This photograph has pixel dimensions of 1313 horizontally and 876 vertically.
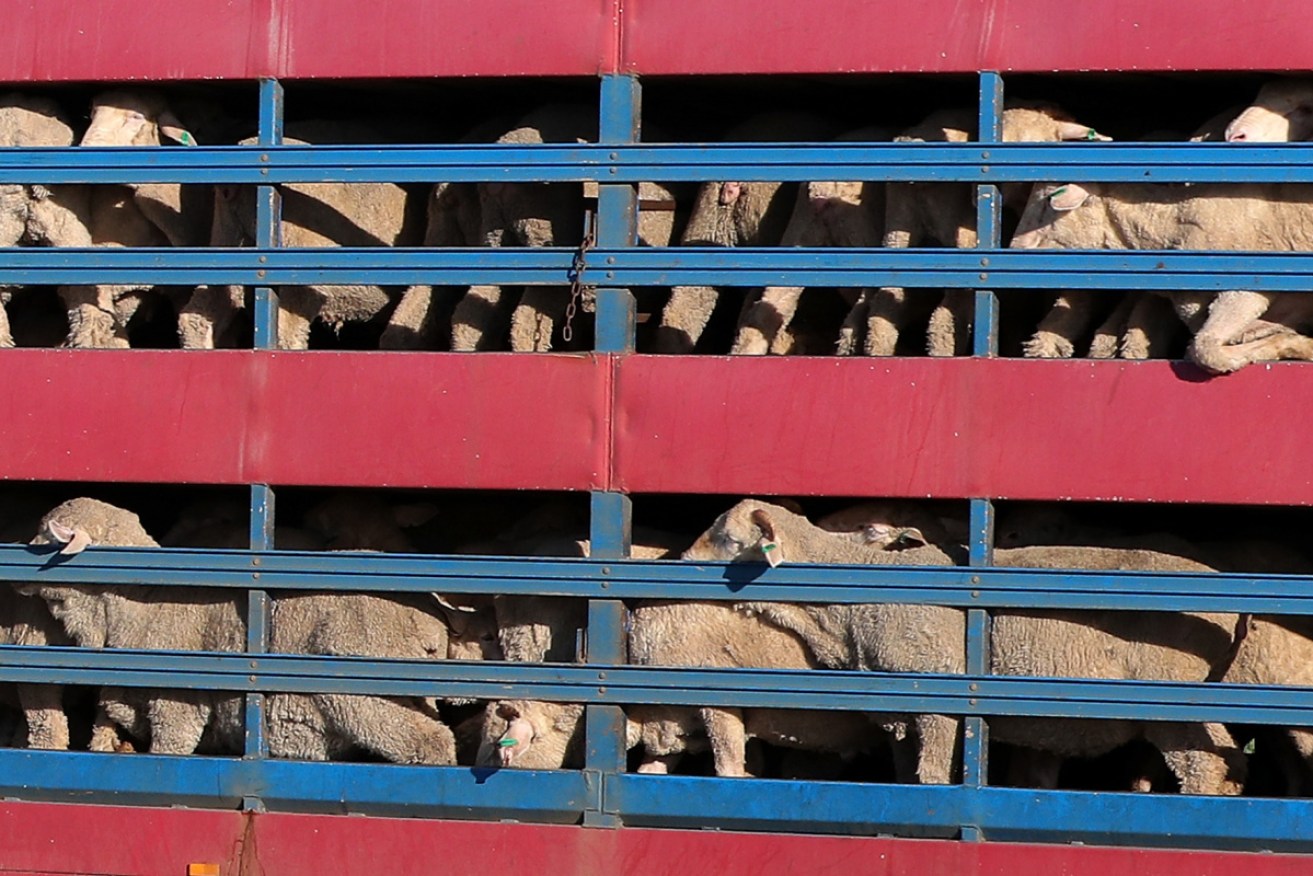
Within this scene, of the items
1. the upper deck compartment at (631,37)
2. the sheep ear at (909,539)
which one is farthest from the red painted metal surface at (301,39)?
the sheep ear at (909,539)

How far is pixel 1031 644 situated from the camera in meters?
7.02

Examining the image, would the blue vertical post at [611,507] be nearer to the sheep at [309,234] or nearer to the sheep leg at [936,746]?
the sheep leg at [936,746]

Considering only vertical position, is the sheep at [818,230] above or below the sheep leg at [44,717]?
above

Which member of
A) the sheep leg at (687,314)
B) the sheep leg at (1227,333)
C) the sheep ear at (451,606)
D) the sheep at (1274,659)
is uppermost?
the sheep leg at (687,314)

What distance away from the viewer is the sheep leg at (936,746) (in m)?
6.92

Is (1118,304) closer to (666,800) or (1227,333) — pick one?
(1227,333)

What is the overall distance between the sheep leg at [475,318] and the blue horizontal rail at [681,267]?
1026mm

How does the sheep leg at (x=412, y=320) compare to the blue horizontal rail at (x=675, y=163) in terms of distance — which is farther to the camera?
the sheep leg at (x=412, y=320)

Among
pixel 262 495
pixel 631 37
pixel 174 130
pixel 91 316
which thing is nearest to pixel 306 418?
pixel 262 495

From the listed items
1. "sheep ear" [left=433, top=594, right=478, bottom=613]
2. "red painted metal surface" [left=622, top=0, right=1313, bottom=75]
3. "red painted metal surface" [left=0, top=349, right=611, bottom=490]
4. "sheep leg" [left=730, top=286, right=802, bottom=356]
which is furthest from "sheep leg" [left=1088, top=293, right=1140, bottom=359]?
"sheep ear" [left=433, top=594, right=478, bottom=613]

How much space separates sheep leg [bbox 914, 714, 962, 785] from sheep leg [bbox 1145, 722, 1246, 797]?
0.72m

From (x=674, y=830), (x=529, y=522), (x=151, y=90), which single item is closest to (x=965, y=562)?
(x=674, y=830)

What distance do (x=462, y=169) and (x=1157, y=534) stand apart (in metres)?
2.97

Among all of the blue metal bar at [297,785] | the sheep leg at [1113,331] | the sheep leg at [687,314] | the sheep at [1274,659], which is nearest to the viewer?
the sheep at [1274,659]
